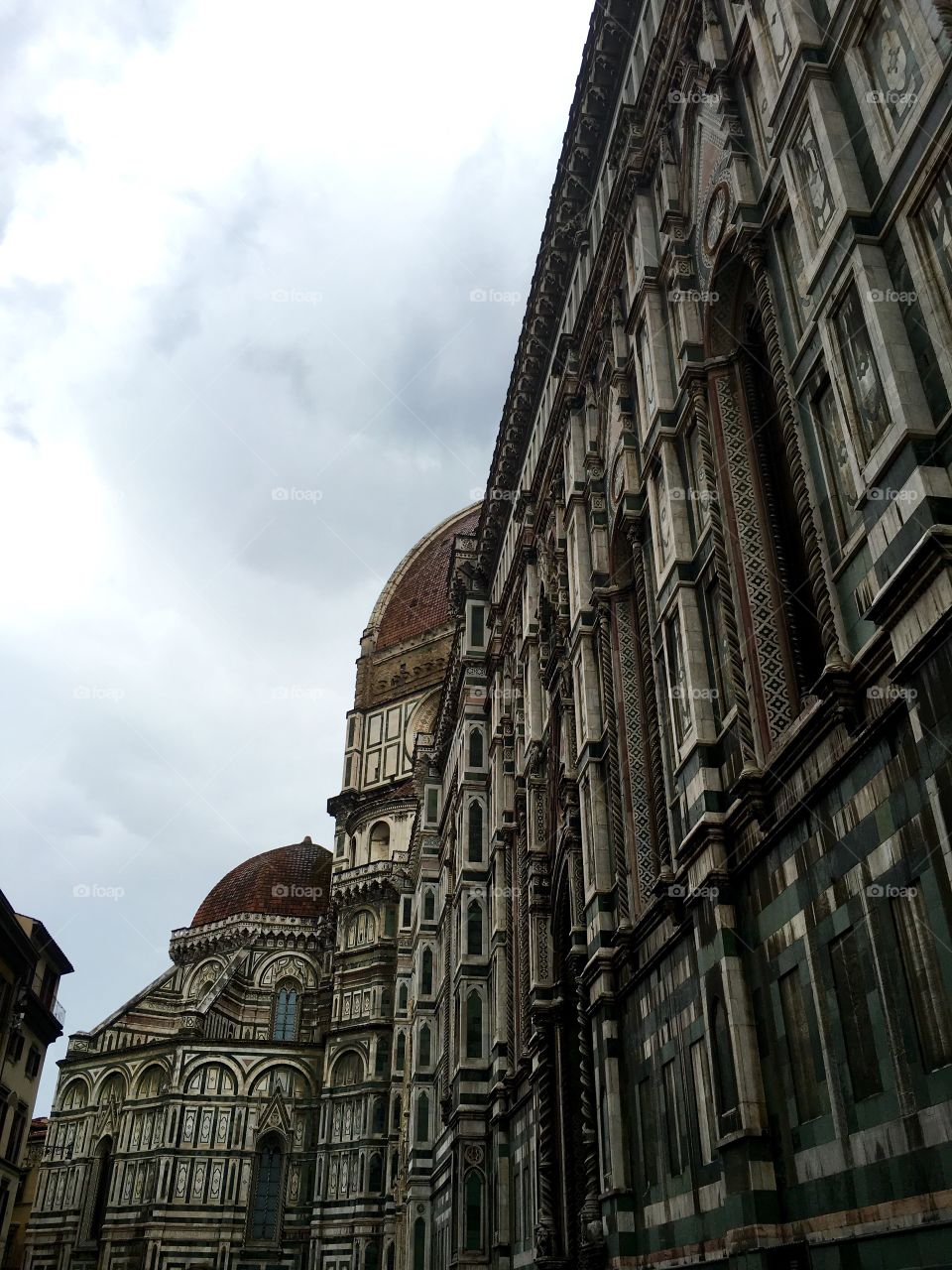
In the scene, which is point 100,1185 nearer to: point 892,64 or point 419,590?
point 419,590

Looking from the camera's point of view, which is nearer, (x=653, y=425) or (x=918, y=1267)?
(x=918, y=1267)

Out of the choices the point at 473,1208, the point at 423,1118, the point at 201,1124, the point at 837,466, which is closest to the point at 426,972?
the point at 423,1118

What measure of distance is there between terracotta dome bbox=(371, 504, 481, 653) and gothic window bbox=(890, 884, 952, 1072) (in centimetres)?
6274

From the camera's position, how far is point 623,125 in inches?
849

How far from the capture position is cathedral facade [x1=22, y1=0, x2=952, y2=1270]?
30.5 ft

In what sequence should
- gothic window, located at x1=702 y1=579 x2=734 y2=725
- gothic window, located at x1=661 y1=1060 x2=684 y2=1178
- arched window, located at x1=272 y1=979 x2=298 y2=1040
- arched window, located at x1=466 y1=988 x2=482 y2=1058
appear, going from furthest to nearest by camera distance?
arched window, located at x1=272 y1=979 x2=298 y2=1040 < arched window, located at x1=466 y1=988 x2=482 y2=1058 < gothic window, located at x1=661 y1=1060 x2=684 y2=1178 < gothic window, located at x1=702 y1=579 x2=734 y2=725

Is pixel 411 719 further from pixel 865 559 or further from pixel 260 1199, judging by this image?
pixel 865 559

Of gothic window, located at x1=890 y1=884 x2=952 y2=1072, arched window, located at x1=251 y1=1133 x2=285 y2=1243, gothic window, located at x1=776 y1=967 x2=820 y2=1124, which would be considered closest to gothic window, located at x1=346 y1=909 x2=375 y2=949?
arched window, located at x1=251 y1=1133 x2=285 y2=1243

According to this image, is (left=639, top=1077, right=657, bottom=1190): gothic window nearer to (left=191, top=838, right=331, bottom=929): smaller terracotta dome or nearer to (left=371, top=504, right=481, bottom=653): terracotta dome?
(left=191, top=838, right=331, bottom=929): smaller terracotta dome

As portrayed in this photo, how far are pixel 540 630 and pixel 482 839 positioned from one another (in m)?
9.37

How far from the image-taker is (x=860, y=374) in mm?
10555

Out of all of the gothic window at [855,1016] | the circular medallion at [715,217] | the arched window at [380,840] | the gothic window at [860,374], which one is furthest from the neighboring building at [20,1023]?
the gothic window at [860,374]

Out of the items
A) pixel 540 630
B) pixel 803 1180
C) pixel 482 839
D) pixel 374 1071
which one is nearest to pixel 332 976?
pixel 374 1071

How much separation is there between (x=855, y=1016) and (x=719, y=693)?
531cm
